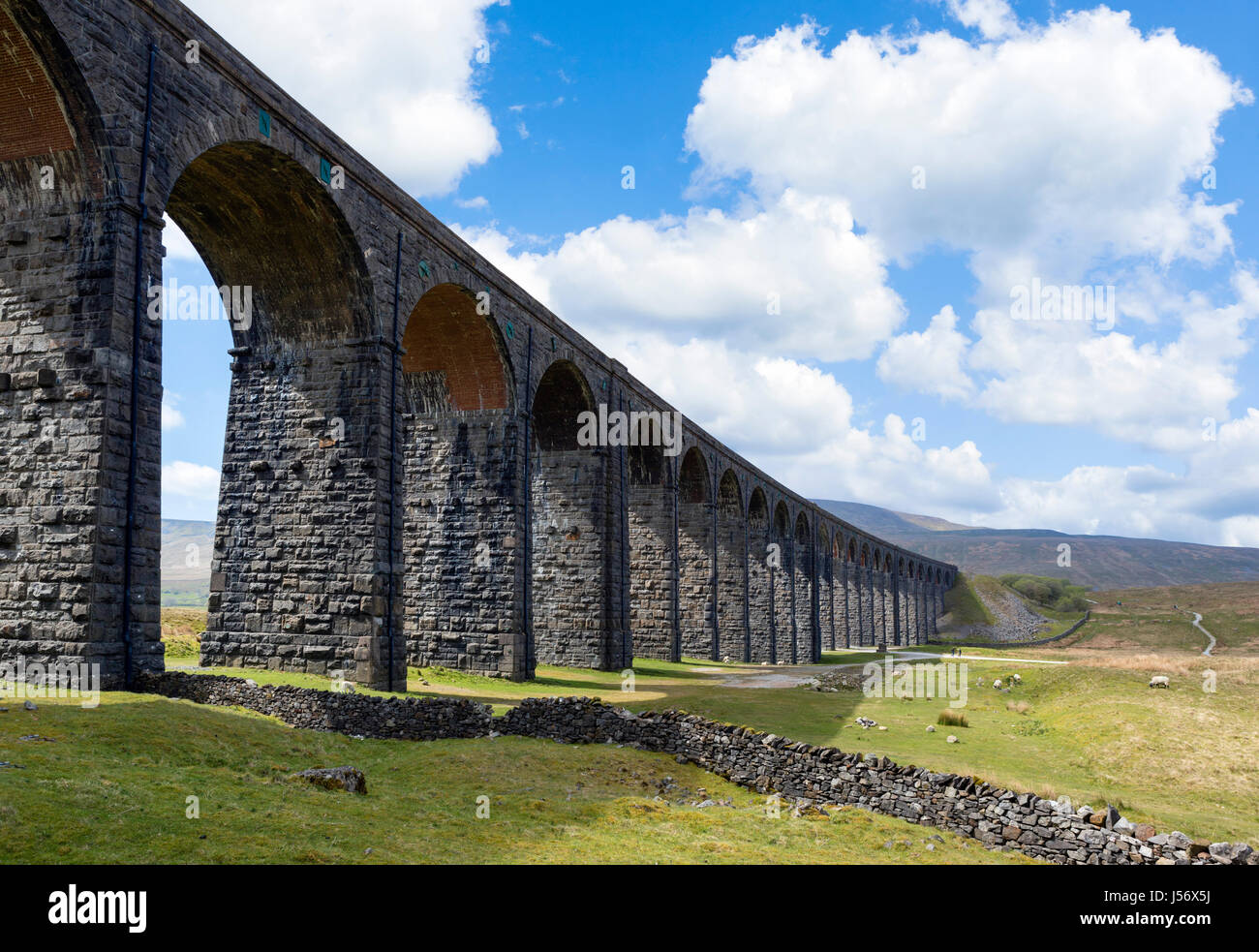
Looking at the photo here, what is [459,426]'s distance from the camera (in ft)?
70.1

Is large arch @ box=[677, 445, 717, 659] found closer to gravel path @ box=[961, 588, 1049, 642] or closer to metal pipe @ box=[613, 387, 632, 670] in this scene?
metal pipe @ box=[613, 387, 632, 670]

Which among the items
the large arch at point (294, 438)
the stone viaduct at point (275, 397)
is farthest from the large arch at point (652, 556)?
the large arch at point (294, 438)

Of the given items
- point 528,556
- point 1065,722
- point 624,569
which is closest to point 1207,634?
point 624,569

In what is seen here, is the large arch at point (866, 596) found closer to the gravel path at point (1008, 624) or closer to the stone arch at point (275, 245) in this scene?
the gravel path at point (1008, 624)

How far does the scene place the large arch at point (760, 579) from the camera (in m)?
41.4

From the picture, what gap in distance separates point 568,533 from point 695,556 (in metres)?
11.7

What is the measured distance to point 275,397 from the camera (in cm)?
1614

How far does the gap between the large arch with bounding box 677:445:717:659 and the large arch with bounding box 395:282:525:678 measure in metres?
15.5

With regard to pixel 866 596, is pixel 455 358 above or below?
above

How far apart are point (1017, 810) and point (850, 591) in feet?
185

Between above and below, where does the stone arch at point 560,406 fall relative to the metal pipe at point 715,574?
above

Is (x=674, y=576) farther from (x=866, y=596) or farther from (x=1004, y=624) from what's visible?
(x=1004, y=624)

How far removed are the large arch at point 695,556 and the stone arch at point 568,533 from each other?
9.85 meters
